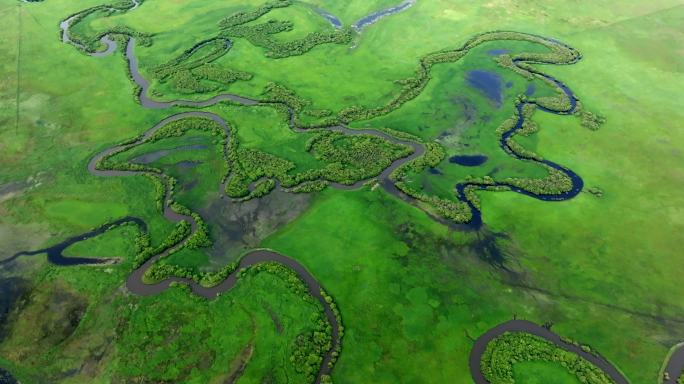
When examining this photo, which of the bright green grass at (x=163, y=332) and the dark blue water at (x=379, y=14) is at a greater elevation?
the dark blue water at (x=379, y=14)

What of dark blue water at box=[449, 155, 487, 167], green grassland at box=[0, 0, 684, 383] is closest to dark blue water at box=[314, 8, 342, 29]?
green grassland at box=[0, 0, 684, 383]

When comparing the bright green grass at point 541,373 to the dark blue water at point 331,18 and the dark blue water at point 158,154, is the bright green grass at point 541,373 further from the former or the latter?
the dark blue water at point 331,18

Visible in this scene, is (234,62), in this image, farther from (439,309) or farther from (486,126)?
(439,309)

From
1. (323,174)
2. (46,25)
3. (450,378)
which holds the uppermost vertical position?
(46,25)

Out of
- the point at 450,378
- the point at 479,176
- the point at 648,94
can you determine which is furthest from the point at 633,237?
the point at 648,94

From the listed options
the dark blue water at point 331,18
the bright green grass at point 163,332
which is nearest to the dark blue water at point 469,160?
the bright green grass at point 163,332

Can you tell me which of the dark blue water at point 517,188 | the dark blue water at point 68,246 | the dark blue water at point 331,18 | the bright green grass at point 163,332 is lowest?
the bright green grass at point 163,332
